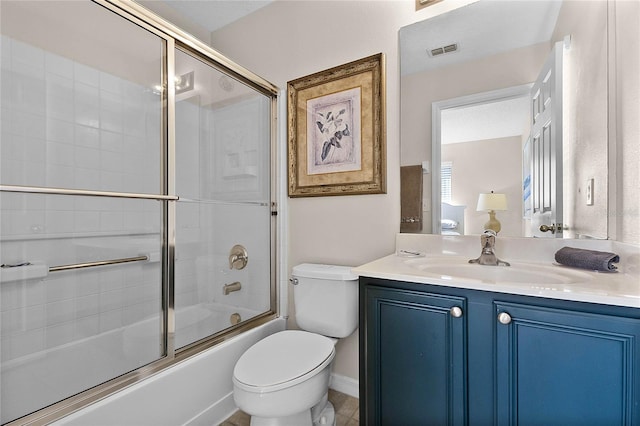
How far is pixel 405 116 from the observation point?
1.55m

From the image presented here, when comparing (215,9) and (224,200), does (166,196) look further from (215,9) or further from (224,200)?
(215,9)

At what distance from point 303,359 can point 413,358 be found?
49cm

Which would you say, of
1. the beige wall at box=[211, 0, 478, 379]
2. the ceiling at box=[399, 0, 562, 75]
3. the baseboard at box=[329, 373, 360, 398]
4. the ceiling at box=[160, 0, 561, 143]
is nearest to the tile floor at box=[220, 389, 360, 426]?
the baseboard at box=[329, 373, 360, 398]

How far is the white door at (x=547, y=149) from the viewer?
1.22 m

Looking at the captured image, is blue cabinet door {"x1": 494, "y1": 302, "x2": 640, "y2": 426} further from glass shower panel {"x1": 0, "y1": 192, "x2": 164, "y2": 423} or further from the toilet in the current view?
glass shower panel {"x1": 0, "y1": 192, "x2": 164, "y2": 423}

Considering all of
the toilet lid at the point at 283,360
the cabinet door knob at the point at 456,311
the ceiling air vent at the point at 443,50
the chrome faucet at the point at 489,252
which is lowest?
the toilet lid at the point at 283,360

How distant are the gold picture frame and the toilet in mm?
503

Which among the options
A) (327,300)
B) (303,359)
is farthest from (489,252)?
(303,359)

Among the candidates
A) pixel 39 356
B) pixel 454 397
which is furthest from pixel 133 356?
pixel 454 397

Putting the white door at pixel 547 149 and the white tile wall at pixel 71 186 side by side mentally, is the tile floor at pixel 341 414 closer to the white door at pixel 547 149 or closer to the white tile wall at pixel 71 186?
the white tile wall at pixel 71 186

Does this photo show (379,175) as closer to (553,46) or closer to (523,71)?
(523,71)


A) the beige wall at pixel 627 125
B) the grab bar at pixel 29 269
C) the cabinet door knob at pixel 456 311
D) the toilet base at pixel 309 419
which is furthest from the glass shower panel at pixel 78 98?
the beige wall at pixel 627 125

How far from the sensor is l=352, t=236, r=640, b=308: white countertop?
2.49 ft

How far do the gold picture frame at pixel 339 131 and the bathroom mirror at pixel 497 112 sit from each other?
5.7 inches
